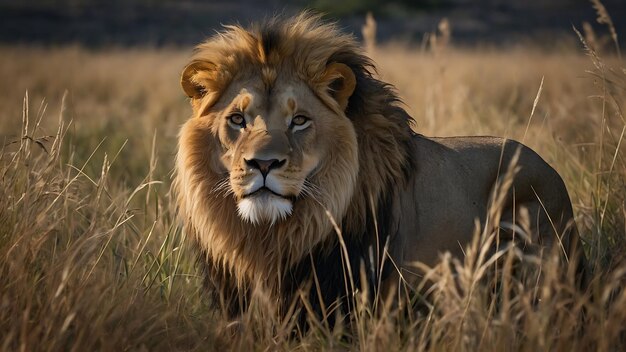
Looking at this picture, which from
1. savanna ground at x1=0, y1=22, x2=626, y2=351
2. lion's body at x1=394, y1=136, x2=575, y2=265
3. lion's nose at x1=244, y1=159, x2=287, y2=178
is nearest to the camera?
savanna ground at x1=0, y1=22, x2=626, y2=351

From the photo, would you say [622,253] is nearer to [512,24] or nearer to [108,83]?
[108,83]

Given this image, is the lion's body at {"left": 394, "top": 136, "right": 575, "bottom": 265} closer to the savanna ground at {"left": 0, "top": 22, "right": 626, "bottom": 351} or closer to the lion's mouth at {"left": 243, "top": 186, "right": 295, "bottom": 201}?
the savanna ground at {"left": 0, "top": 22, "right": 626, "bottom": 351}

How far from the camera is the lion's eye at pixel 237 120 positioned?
409cm

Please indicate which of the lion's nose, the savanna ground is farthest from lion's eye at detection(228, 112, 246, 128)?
the savanna ground

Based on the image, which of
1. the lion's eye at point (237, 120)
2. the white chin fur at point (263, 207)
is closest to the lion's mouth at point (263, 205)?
the white chin fur at point (263, 207)

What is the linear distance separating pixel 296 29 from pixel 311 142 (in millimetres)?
595

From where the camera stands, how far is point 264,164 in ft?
12.5

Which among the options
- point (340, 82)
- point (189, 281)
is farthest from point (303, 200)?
point (189, 281)

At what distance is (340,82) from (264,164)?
2.17 feet

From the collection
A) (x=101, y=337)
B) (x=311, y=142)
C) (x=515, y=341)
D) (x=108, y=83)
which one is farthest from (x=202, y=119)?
(x=108, y=83)

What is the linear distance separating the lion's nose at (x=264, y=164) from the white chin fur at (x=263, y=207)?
12 cm

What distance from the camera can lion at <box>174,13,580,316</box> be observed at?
4.09m

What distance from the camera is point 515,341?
343cm

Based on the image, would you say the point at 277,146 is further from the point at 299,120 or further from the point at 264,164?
the point at 299,120
